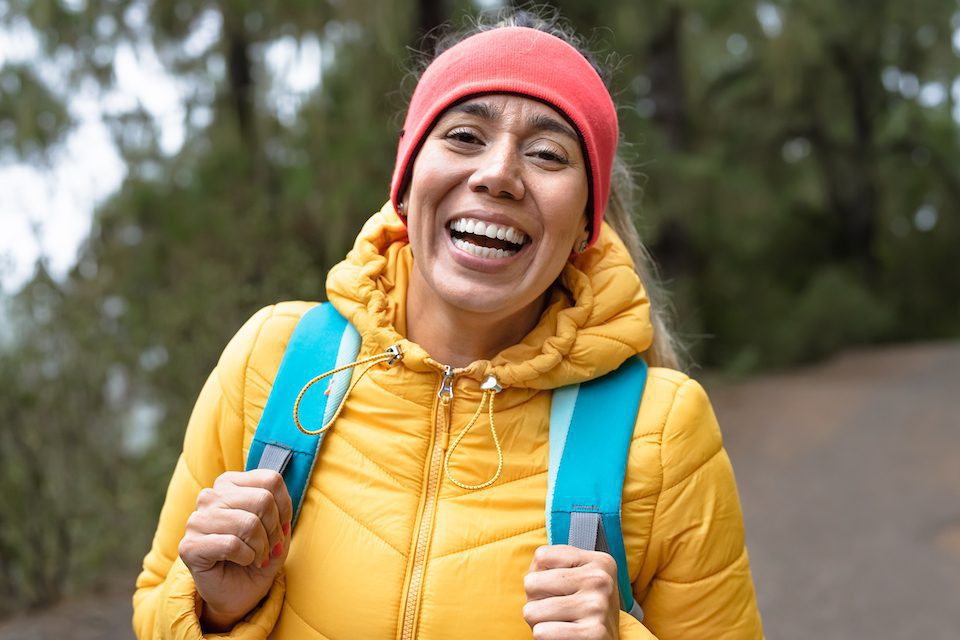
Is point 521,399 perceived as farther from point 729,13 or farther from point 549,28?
point 729,13

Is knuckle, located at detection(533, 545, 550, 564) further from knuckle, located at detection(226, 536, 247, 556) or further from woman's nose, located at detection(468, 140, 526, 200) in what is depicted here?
woman's nose, located at detection(468, 140, 526, 200)

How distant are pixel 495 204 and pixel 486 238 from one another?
0.22 ft

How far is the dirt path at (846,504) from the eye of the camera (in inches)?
232

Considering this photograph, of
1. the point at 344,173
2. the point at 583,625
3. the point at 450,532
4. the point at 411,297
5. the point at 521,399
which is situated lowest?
the point at 583,625

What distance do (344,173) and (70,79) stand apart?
220 centimetres

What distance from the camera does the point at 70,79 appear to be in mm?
6852

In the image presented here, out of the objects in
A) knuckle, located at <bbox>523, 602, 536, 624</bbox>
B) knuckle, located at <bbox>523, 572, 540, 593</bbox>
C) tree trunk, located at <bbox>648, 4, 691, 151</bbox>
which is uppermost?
tree trunk, located at <bbox>648, 4, 691, 151</bbox>

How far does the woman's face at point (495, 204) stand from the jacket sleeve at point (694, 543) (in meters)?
0.37

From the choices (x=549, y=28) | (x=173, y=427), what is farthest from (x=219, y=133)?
(x=549, y=28)

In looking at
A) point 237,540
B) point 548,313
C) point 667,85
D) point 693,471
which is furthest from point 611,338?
point 667,85

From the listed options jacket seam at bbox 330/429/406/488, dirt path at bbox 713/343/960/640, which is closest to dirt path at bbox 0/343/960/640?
dirt path at bbox 713/343/960/640

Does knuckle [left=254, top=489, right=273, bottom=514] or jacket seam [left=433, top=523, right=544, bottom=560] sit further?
jacket seam [left=433, top=523, right=544, bottom=560]

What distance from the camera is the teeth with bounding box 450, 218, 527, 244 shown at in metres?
1.66

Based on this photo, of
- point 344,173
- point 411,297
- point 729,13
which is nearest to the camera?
point 411,297
